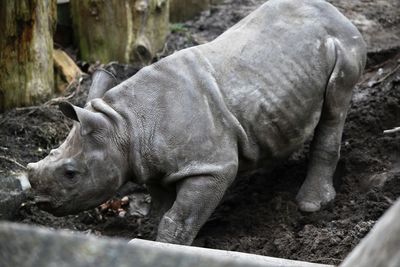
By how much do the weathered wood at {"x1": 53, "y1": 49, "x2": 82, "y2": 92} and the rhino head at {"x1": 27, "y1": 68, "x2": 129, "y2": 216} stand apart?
2.38m

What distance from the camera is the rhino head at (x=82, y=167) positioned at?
4.80 metres

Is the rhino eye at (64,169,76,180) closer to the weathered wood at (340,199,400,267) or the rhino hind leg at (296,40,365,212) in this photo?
the rhino hind leg at (296,40,365,212)

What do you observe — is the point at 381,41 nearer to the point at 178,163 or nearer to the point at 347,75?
the point at 347,75

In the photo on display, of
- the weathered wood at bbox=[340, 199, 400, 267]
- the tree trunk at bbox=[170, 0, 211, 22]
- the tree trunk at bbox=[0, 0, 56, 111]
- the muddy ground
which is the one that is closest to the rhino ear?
the muddy ground

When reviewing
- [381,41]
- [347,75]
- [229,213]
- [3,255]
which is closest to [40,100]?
[229,213]

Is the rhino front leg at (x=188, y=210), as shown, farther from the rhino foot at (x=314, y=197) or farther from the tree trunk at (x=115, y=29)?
the tree trunk at (x=115, y=29)

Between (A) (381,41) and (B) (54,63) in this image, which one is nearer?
(B) (54,63)

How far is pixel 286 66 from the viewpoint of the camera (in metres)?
5.43

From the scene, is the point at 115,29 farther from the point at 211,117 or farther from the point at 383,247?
the point at 383,247

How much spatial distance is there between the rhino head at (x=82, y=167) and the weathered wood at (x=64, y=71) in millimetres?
2384

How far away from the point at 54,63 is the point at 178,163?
2.68m

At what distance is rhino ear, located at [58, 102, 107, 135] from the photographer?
4727 millimetres

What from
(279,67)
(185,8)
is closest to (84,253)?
(279,67)

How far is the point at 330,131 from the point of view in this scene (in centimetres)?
577
